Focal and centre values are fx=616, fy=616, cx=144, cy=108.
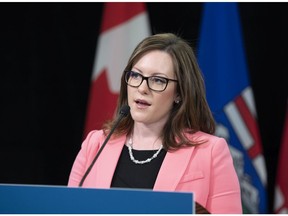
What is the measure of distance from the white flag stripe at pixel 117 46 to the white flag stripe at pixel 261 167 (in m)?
0.93

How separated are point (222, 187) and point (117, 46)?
2.01 meters

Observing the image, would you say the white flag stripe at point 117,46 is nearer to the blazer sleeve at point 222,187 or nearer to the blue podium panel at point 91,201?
the blazer sleeve at point 222,187

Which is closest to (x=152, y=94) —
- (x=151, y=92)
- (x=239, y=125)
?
(x=151, y=92)

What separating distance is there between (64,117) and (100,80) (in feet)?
1.08

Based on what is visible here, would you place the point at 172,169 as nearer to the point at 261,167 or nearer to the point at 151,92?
the point at 151,92

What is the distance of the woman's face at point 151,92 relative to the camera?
1994 mm

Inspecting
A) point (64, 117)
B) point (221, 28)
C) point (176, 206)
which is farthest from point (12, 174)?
point (176, 206)

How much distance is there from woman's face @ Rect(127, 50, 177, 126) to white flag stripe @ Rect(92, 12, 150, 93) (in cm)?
171

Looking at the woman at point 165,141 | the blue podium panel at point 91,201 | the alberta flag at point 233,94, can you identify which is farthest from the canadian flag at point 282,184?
the blue podium panel at point 91,201

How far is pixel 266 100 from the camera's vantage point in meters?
3.72

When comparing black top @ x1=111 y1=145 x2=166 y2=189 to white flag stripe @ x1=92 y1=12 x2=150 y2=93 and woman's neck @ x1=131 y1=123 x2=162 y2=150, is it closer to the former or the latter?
woman's neck @ x1=131 y1=123 x2=162 y2=150

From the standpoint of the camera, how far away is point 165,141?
207cm

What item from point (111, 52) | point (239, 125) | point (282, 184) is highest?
point (111, 52)

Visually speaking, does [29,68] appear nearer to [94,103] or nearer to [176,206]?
[94,103]
